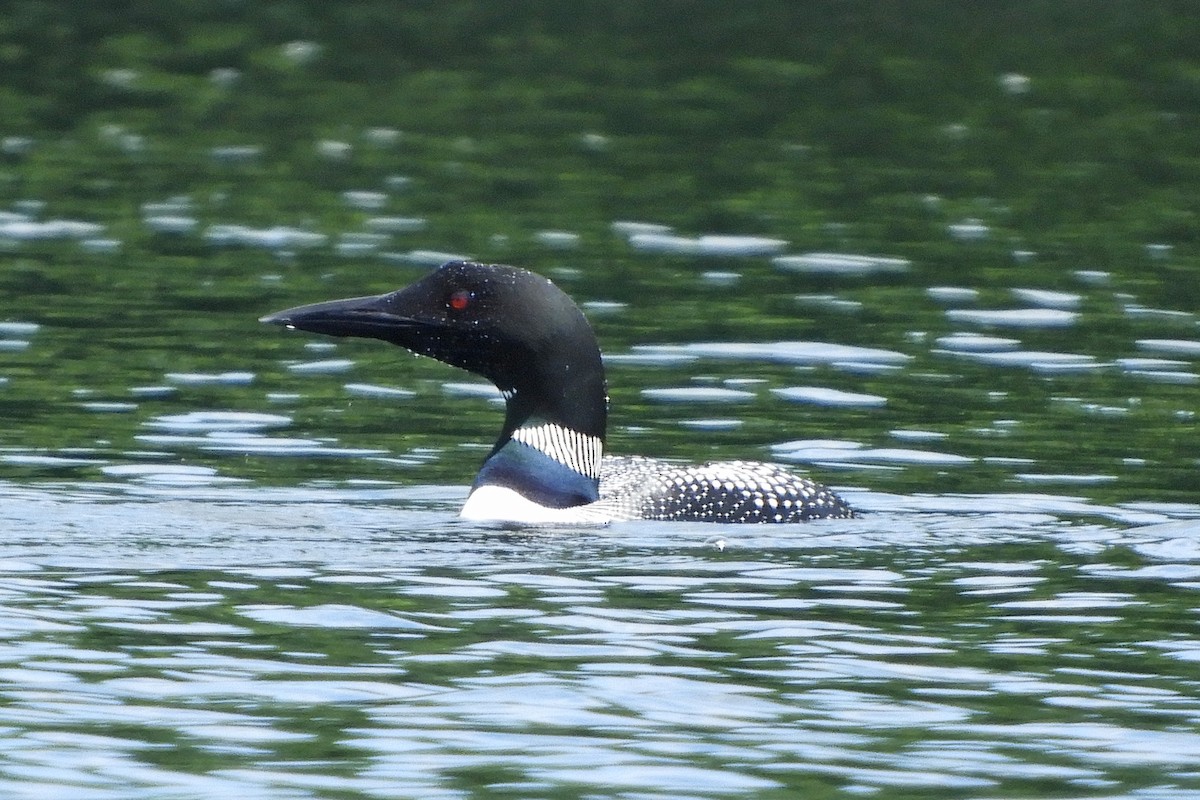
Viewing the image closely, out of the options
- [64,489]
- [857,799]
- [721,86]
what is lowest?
[857,799]

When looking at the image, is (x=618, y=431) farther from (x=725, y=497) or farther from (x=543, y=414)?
(x=725, y=497)

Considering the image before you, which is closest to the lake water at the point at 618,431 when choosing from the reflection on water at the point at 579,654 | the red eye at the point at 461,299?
the reflection on water at the point at 579,654

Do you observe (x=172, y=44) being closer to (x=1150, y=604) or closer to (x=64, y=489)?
(x=64, y=489)

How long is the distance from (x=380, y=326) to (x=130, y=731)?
139 inches

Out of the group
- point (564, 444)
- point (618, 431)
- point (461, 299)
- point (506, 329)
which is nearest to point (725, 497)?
point (564, 444)

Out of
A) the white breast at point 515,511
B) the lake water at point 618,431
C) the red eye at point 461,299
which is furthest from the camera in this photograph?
the red eye at point 461,299

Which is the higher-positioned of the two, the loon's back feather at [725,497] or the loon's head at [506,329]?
the loon's head at [506,329]

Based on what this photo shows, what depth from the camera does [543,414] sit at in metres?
9.98

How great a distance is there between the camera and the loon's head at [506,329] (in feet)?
32.6

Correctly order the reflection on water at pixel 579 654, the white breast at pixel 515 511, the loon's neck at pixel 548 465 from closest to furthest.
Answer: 1. the reflection on water at pixel 579 654
2. the white breast at pixel 515 511
3. the loon's neck at pixel 548 465

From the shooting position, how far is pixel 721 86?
23.6 meters

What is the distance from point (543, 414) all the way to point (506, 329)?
35 cm

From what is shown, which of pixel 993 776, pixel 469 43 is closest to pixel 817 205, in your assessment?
pixel 469 43

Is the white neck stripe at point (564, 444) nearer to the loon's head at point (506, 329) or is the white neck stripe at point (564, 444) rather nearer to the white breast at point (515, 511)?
the loon's head at point (506, 329)
